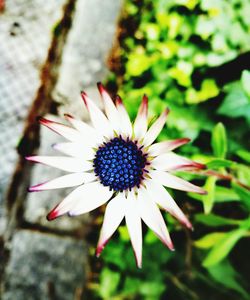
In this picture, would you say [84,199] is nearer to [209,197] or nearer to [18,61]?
[209,197]

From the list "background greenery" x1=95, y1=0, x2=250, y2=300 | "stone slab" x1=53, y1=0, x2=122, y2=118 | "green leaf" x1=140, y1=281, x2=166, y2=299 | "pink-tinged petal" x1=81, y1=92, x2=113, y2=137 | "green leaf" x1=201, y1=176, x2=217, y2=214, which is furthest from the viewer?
"stone slab" x1=53, y1=0, x2=122, y2=118

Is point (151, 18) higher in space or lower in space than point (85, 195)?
higher

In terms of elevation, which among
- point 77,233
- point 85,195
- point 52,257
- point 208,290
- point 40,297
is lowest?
point 40,297

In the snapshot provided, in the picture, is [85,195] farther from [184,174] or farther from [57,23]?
[57,23]

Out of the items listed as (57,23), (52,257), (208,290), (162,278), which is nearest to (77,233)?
(52,257)

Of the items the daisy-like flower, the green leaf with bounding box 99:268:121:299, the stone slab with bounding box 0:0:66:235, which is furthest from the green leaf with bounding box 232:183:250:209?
the stone slab with bounding box 0:0:66:235

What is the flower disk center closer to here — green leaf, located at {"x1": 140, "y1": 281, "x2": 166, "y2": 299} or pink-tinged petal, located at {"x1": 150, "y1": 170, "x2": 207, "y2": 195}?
pink-tinged petal, located at {"x1": 150, "y1": 170, "x2": 207, "y2": 195}
